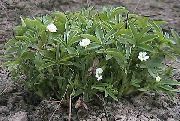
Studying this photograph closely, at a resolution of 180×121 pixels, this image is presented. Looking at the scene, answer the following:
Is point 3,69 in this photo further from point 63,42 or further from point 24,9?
point 24,9

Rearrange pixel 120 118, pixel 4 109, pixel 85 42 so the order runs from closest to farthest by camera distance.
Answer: pixel 85 42 → pixel 120 118 → pixel 4 109

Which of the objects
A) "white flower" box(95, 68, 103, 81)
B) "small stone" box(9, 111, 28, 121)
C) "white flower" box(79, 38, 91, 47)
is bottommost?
"small stone" box(9, 111, 28, 121)

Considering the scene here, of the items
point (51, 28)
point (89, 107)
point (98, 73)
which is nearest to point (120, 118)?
point (89, 107)

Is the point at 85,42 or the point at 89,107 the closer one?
the point at 85,42

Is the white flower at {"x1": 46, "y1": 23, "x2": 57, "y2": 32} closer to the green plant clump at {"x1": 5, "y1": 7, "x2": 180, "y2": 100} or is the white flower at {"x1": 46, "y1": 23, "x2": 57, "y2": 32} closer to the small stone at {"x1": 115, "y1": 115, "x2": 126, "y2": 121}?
the green plant clump at {"x1": 5, "y1": 7, "x2": 180, "y2": 100}

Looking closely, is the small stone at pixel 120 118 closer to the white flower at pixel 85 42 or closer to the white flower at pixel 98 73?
the white flower at pixel 98 73

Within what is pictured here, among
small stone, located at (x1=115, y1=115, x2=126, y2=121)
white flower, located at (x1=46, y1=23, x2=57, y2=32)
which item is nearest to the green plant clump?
white flower, located at (x1=46, y1=23, x2=57, y2=32)

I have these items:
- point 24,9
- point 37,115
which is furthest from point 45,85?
point 24,9

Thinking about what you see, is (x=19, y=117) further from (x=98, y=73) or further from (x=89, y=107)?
(x=98, y=73)

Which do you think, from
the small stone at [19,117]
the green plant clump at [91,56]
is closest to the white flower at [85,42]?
the green plant clump at [91,56]

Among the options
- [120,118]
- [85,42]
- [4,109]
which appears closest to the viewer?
[85,42]
